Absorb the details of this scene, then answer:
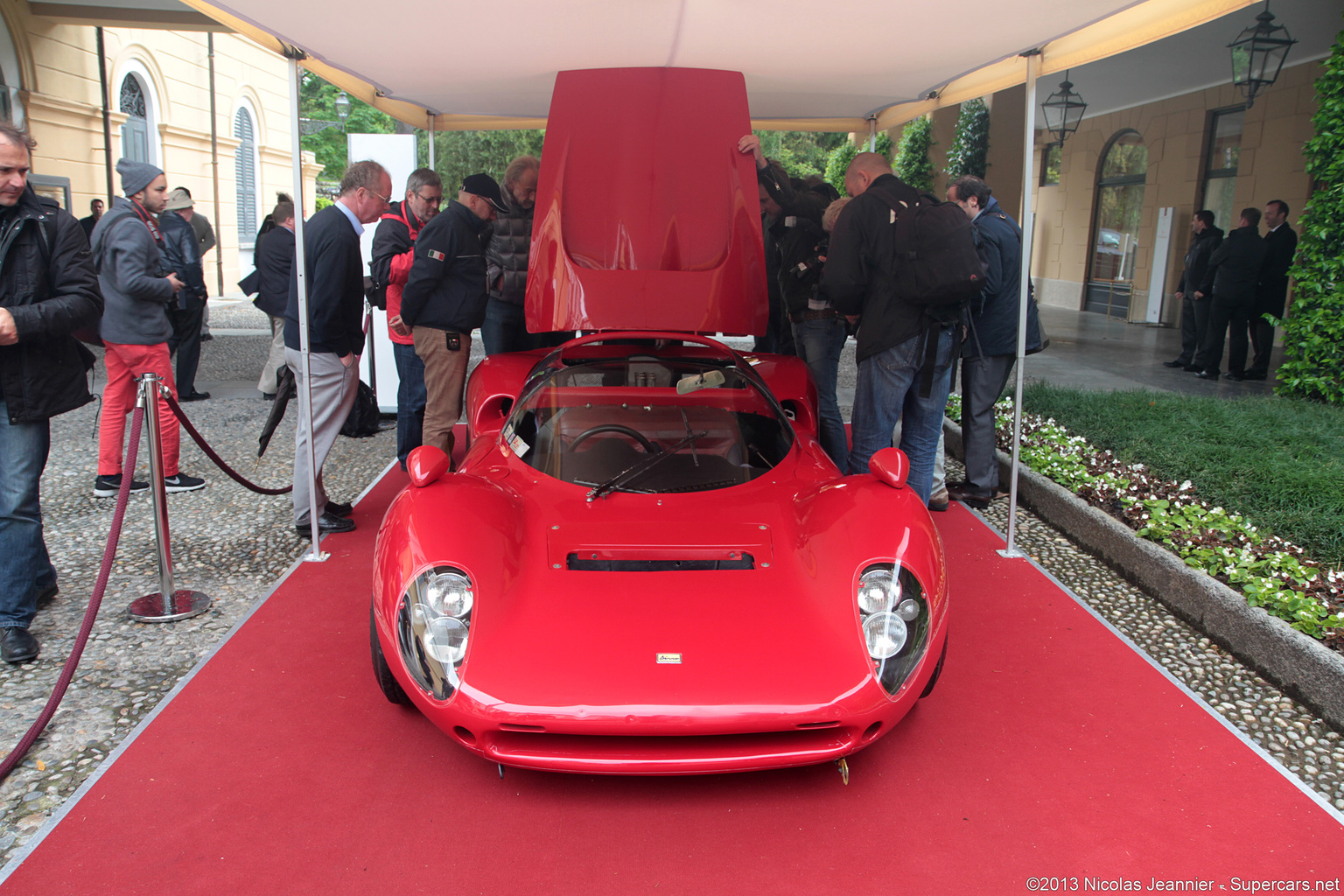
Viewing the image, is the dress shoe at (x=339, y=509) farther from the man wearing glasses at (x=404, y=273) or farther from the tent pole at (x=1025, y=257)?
the tent pole at (x=1025, y=257)

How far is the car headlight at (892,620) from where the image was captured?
2.51 metres

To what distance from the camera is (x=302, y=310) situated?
4395 millimetres

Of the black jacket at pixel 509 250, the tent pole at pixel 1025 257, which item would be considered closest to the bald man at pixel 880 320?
the tent pole at pixel 1025 257

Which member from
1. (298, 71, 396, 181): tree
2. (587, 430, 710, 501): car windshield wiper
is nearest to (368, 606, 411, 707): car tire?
(587, 430, 710, 501): car windshield wiper

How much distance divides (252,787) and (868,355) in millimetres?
3362

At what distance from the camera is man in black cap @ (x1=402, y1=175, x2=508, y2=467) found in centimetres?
497

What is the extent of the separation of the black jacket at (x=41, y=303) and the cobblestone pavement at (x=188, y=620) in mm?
990

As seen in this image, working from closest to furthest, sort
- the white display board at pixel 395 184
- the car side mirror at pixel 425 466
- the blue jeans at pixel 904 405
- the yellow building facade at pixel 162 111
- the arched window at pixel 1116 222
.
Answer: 1. the car side mirror at pixel 425 466
2. the blue jeans at pixel 904 405
3. the white display board at pixel 395 184
4. the yellow building facade at pixel 162 111
5. the arched window at pixel 1116 222

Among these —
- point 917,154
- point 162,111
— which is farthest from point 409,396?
point 917,154

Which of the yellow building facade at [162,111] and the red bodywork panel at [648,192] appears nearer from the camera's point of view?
the red bodywork panel at [648,192]

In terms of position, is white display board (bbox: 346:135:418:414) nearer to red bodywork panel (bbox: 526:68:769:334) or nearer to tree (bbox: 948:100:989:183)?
red bodywork panel (bbox: 526:68:769:334)

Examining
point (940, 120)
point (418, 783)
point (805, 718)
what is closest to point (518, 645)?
point (418, 783)

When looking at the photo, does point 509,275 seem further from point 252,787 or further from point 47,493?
point 252,787

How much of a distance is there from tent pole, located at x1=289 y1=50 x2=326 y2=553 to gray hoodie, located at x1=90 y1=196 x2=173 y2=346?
3.87ft
